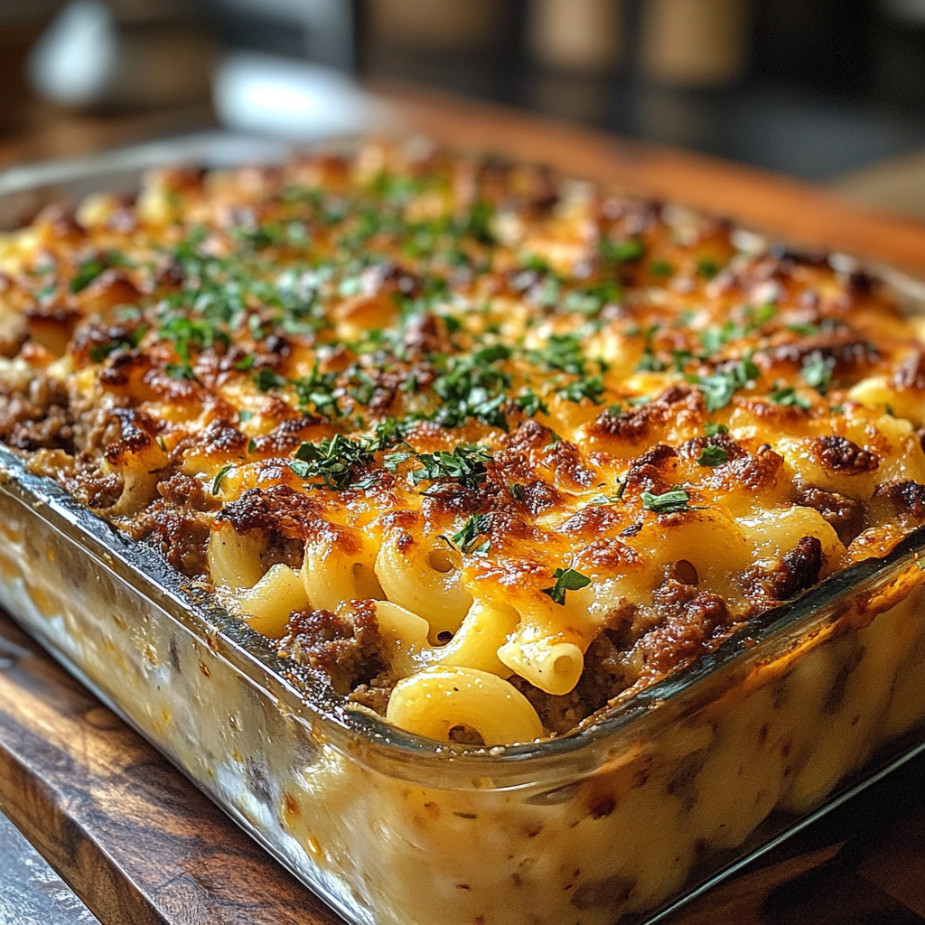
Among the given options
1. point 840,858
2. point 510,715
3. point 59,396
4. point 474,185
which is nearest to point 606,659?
point 510,715

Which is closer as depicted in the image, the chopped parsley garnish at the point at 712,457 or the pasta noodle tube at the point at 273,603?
the pasta noodle tube at the point at 273,603

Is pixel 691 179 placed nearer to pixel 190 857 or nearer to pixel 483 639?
pixel 483 639

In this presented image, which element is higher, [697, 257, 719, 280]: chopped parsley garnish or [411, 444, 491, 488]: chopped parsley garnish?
[697, 257, 719, 280]: chopped parsley garnish

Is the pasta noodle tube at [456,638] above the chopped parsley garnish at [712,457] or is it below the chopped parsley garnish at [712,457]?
below

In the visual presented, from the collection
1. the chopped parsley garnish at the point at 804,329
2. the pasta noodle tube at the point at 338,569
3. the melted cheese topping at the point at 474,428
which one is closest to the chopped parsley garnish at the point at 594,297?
the melted cheese topping at the point at 474,428

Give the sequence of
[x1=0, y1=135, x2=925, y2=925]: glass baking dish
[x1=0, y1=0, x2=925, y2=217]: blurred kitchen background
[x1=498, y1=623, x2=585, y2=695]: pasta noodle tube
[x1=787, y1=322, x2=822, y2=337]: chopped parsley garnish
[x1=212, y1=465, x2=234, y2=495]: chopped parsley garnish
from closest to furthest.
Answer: [x1=0, y1=135, x2=925, y2=925]: glass baking dish
[x1=498, y1=623, x2=585, y2=695]: pasta noodle tube
[x1=212, y1=465, x2=234, y2=495]: chopped parsley garnish
[x1=787, y1=322, x2=822, y2=337]: chopped parsley garnish
[x1=0, y1=0, x2=925, y2=217]: blurred kitchen background

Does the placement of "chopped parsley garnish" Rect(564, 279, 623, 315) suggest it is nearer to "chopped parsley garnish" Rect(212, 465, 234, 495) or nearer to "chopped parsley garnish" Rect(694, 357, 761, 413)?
"chopped parsley garnish" Rect(694, 357, 761, 413)

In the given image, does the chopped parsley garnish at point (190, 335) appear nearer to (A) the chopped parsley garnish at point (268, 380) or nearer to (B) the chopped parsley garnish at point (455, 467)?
(A) the chopped parsley garnish at point (268, 380)

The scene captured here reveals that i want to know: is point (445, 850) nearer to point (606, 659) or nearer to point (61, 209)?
point (606, 659)

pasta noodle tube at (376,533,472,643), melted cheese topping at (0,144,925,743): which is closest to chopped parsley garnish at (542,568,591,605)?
melted cheese topping at (0,144,925,743)
